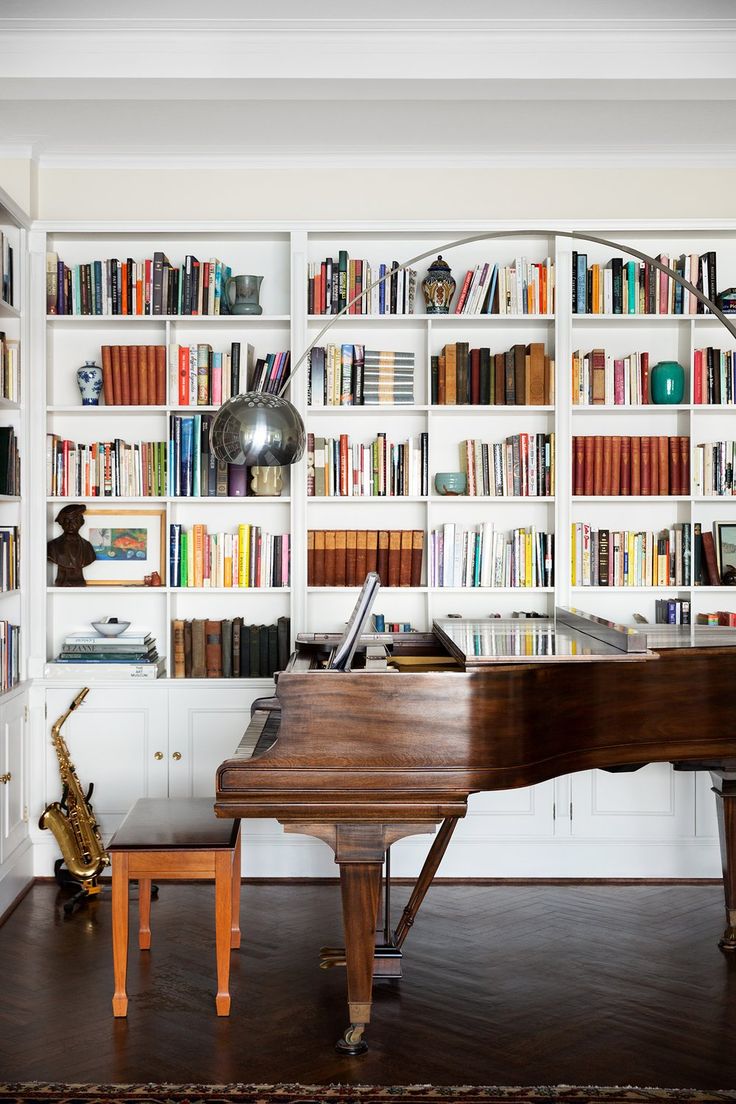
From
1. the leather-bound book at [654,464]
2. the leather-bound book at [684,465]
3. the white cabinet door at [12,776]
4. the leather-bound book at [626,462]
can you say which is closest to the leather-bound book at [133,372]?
the white cabinet door at [12,776]

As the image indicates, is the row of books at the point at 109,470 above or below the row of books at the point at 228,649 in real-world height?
above

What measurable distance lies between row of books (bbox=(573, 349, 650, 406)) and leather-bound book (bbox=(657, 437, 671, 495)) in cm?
20

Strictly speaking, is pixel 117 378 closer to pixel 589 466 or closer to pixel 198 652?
pixel 198 652

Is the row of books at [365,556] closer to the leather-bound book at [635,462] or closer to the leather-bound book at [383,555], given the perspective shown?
the leather-bound book at [383,555]

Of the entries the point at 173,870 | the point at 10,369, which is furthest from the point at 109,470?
the point at 173,870

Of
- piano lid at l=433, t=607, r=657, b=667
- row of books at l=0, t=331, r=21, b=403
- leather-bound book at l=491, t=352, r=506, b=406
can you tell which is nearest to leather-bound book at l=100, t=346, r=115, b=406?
row of books at l=0, t=331, r=21, b=403

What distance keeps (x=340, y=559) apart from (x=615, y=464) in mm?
1289

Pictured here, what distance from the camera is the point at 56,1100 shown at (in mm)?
2436

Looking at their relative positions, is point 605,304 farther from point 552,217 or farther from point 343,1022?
point 343,1022

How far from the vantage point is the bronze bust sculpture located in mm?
4312

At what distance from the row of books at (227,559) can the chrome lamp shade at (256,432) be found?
1182 mm

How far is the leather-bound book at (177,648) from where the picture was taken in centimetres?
431

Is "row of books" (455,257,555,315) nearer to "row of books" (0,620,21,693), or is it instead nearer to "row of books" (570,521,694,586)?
"row of books" (570,521,694,586)

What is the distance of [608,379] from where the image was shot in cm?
431
